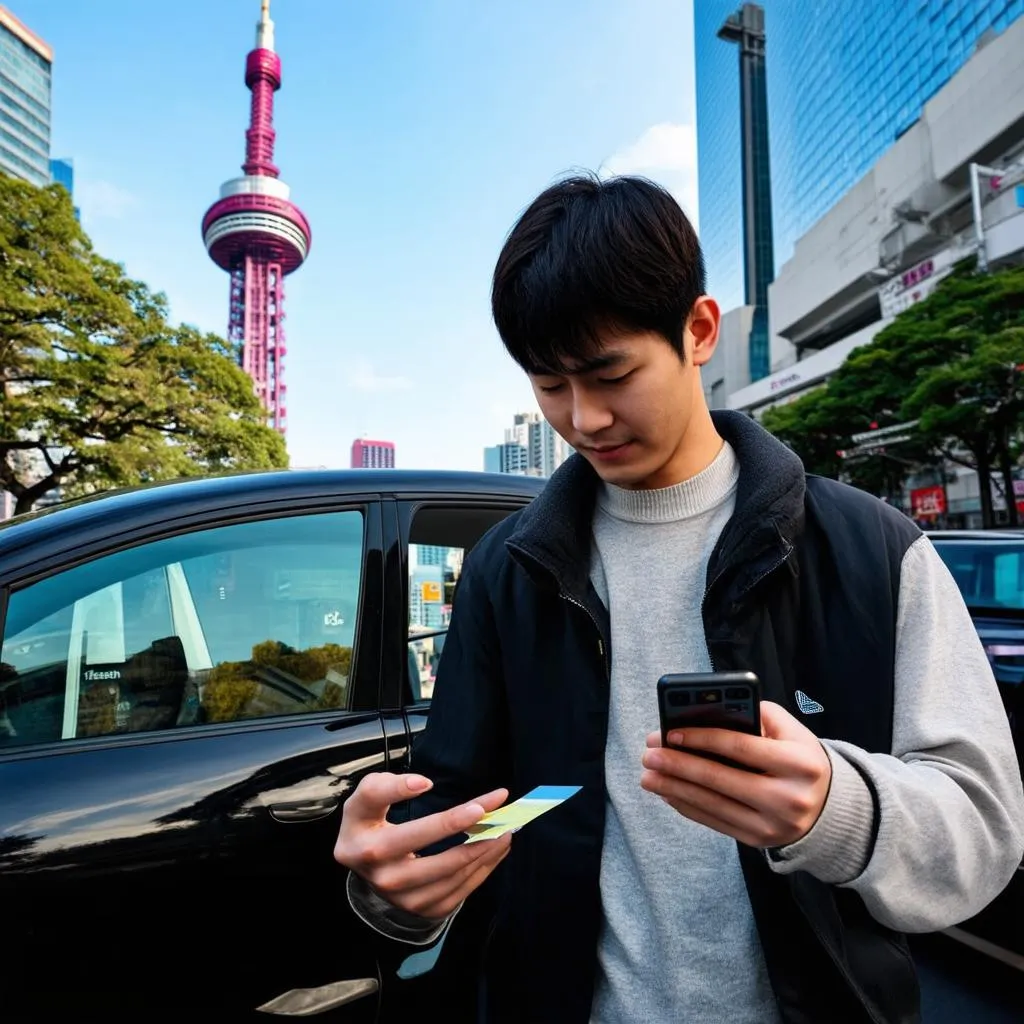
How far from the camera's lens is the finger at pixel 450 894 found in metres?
0.87

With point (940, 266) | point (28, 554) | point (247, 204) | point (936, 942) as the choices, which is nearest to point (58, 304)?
point (28, 554)

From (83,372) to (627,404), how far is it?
1628cm

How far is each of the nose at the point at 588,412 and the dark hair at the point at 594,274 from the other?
1.9 inches

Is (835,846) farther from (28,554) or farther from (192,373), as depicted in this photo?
(192,373)

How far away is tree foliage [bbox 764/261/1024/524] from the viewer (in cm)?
1667

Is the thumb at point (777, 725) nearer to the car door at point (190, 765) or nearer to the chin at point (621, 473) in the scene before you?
the chin at point (621, 473)

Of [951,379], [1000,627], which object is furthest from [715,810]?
[951,379]

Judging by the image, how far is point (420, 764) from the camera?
1.12 m

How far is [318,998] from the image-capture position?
1487mm

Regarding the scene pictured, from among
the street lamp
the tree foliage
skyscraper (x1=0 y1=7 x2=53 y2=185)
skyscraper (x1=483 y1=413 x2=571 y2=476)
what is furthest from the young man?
skyscraper (x1=0 y1=7 x2=53 y2=185)

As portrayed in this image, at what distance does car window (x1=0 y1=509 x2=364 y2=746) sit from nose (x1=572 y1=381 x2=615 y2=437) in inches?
36.7

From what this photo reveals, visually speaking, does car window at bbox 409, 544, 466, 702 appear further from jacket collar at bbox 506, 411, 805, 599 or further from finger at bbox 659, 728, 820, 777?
finger at bbox 659, 728, 820, 777

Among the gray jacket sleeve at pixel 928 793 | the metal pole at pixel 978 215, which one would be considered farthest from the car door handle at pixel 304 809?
the metal pole at pixel 978 215

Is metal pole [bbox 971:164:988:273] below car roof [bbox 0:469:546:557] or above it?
above
